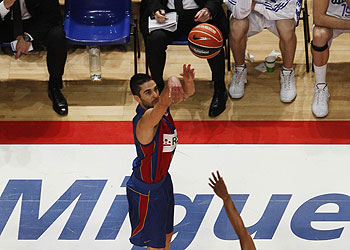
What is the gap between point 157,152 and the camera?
15.4 ft

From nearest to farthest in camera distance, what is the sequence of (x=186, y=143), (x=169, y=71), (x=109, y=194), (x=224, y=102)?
(x=109, y=194)
(x=186, y=143)
(x=224, y=102)
(x=169, y=71)

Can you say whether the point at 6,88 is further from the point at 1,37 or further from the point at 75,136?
the point at 75,136

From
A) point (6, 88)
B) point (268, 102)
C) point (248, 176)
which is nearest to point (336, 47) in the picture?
point (268, 102)

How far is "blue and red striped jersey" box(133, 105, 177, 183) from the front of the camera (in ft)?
15.2

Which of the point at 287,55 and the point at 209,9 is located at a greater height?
the point at 209,9

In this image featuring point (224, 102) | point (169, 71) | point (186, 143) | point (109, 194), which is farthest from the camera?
point (169, 71)

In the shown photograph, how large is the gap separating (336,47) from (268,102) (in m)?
1.28

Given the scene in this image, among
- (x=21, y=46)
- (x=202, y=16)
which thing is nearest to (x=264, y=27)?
(x=202, y=16)

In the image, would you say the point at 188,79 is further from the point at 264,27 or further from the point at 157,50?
the point at 264,27

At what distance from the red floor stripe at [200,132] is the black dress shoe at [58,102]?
0.14 meters

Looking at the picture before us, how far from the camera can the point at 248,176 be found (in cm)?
613

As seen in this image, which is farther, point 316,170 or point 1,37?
point 1,37

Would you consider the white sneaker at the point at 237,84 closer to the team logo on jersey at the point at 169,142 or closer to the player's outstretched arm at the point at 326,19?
the player's outstretched arm at the point at 326,19

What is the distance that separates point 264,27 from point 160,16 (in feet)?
3.47
